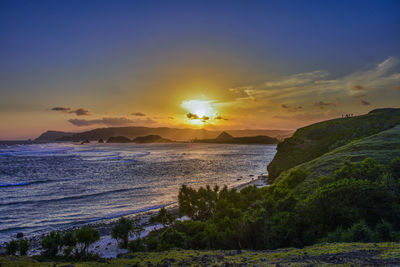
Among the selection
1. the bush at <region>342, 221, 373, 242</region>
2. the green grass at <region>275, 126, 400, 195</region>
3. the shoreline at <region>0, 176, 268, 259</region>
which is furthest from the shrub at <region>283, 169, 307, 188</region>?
the shoreline at <region>0, 176, 268, 259</region>

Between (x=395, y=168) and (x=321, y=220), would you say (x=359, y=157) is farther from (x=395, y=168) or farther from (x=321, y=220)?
(x=321, y=220)

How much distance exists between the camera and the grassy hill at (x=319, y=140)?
178 ft

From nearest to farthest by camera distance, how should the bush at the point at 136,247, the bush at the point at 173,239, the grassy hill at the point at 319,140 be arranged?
the bush at the point at 173,239
the bush at the point at 136,247
the grassy hill at the point at 319,140

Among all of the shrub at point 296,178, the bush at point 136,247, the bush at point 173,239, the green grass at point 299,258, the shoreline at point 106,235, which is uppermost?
the shrub at point 296,178

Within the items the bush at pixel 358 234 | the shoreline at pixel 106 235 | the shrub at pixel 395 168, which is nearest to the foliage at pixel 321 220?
the bush at pixel 358 234

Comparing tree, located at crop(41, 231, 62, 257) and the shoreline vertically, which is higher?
tree, located at crop(41, 231, 62, 257)

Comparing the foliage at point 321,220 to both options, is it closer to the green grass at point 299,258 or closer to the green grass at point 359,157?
→ the green grass at point 299,258

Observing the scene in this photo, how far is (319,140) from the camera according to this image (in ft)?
208

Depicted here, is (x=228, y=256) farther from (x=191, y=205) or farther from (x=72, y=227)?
(x=72, y=227)

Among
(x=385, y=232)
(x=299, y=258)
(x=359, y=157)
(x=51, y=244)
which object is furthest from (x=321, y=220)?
(x=51, y=244)

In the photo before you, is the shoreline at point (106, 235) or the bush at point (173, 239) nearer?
the bush at point (173, 239)

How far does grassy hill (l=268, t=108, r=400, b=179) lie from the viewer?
178ft

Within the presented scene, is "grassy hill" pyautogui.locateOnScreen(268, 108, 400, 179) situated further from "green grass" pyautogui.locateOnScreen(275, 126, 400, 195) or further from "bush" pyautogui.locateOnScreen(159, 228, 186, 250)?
"bush" pyautogui.locateOnScreen(159, 228, 186, 250)

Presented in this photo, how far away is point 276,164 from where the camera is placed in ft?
182
